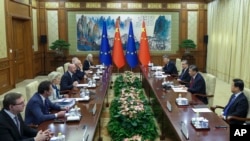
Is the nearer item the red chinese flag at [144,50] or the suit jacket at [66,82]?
the suit jacket at [66,82]

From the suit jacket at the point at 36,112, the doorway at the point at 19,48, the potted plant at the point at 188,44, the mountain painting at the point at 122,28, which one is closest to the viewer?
the suit jacket at the point at 36,112

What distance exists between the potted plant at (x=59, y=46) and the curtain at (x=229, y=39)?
6.01 metres

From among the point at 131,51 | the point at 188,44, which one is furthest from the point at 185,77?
the point at 188,44

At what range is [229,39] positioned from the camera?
10031 millimetres

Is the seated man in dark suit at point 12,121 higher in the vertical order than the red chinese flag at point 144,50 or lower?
lower

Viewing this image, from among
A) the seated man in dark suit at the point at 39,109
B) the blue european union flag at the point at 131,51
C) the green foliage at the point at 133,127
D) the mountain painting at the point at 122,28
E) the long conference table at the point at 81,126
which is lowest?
the green foliage at the point at 133,127

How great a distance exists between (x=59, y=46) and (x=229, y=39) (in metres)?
6.50

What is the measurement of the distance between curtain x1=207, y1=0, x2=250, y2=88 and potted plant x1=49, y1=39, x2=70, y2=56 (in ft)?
19.7

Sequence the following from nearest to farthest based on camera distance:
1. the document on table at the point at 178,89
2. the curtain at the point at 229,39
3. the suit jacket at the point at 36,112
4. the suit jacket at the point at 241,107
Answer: the suit jacket at the point at 36,112 < the suit jacket at the point at 241,107 < the document on table at the point at 178,89 < the curtain at the point at 229,39

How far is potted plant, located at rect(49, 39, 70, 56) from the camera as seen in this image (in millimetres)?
11445

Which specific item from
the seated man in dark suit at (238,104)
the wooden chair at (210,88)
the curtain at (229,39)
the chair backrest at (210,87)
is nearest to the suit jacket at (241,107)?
the seated man in dark suit at (238,104)

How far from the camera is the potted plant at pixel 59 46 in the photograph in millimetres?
11445

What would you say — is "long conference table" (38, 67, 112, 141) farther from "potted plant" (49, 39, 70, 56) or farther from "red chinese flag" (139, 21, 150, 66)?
"potted plant" (49, 39, 70, 56)

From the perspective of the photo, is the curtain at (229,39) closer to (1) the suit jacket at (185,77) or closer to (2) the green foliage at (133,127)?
(1) the suit jacket at (185,77)
